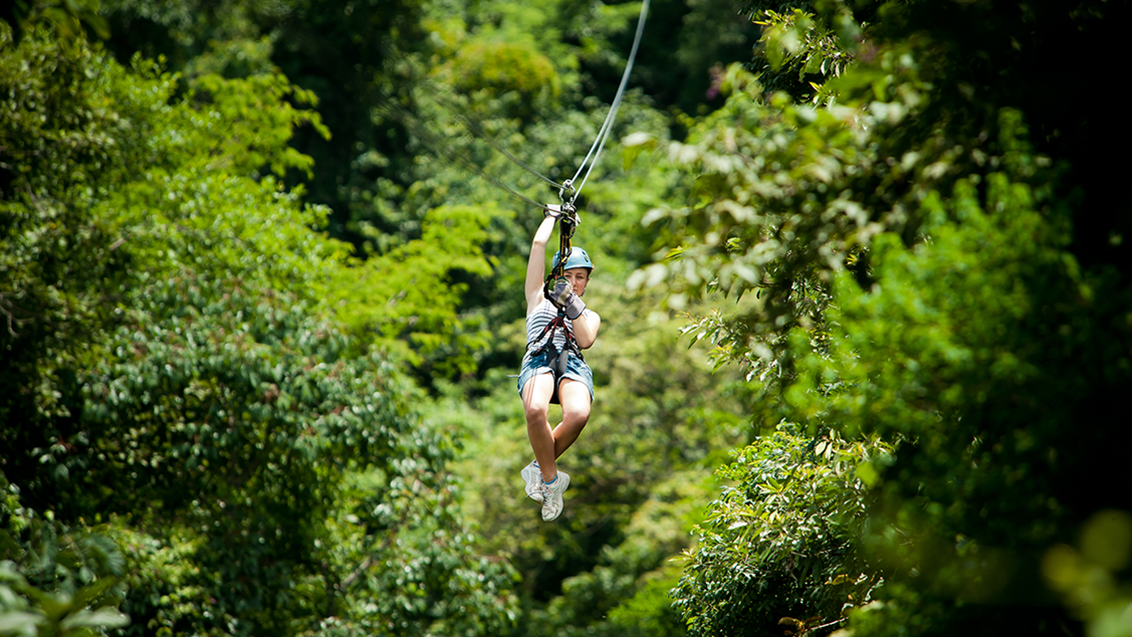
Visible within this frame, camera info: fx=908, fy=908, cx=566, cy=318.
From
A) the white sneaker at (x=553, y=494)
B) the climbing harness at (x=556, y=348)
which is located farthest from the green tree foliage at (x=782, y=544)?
the climbing harness at (x=556, y=348)

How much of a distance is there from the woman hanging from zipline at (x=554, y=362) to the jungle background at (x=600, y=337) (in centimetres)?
42

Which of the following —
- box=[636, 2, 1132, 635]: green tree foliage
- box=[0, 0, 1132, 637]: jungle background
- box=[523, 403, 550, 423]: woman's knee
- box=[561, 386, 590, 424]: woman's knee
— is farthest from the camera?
box=[561, 386, 590, 424]: woman's knee

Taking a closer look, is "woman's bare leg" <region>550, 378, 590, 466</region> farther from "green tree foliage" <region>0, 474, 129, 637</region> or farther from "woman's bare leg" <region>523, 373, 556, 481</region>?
"green tree foliage" <region>0, 474, 129, 637</region>

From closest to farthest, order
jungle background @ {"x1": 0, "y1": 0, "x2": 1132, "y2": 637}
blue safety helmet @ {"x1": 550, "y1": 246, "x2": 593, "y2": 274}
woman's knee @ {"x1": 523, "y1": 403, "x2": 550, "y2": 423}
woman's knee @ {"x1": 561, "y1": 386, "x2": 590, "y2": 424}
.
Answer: jungle background @ {"x1": 0, "y1": 0, "x2": 1132, "y2": 637} → woman's knee @ {"x1": 523, "y1": 403, "x2": 550, "y2": 423} → woman's knee @ {"x1": 561, "y1": 386, "x2": 590, "y2": 424} → blue safety helmet @ {"x1": 550, "y1": 246, "x2": 593, "y2": 274}

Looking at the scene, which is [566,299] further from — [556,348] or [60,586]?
[60,586]

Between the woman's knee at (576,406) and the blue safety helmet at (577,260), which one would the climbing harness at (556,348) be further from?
the blue safety helmet at (577,260)

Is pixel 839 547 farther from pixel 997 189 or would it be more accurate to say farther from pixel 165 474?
pixel 165 474

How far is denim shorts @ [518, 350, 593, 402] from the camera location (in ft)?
13.4

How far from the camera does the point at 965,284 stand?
78.4 inches

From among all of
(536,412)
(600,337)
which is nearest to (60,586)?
(536,412)

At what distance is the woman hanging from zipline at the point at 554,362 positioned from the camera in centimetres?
398

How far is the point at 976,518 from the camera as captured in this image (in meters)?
2.12

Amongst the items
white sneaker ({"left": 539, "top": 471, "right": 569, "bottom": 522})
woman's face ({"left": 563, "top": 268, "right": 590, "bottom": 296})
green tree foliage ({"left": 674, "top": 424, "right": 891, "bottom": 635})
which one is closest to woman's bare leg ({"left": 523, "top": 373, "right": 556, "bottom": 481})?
white sneaker ({"left": 539, "top": 471, "right": 569, "bottom": 522})

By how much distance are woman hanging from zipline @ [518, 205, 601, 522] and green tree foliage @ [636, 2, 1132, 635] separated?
1251 millimetres
